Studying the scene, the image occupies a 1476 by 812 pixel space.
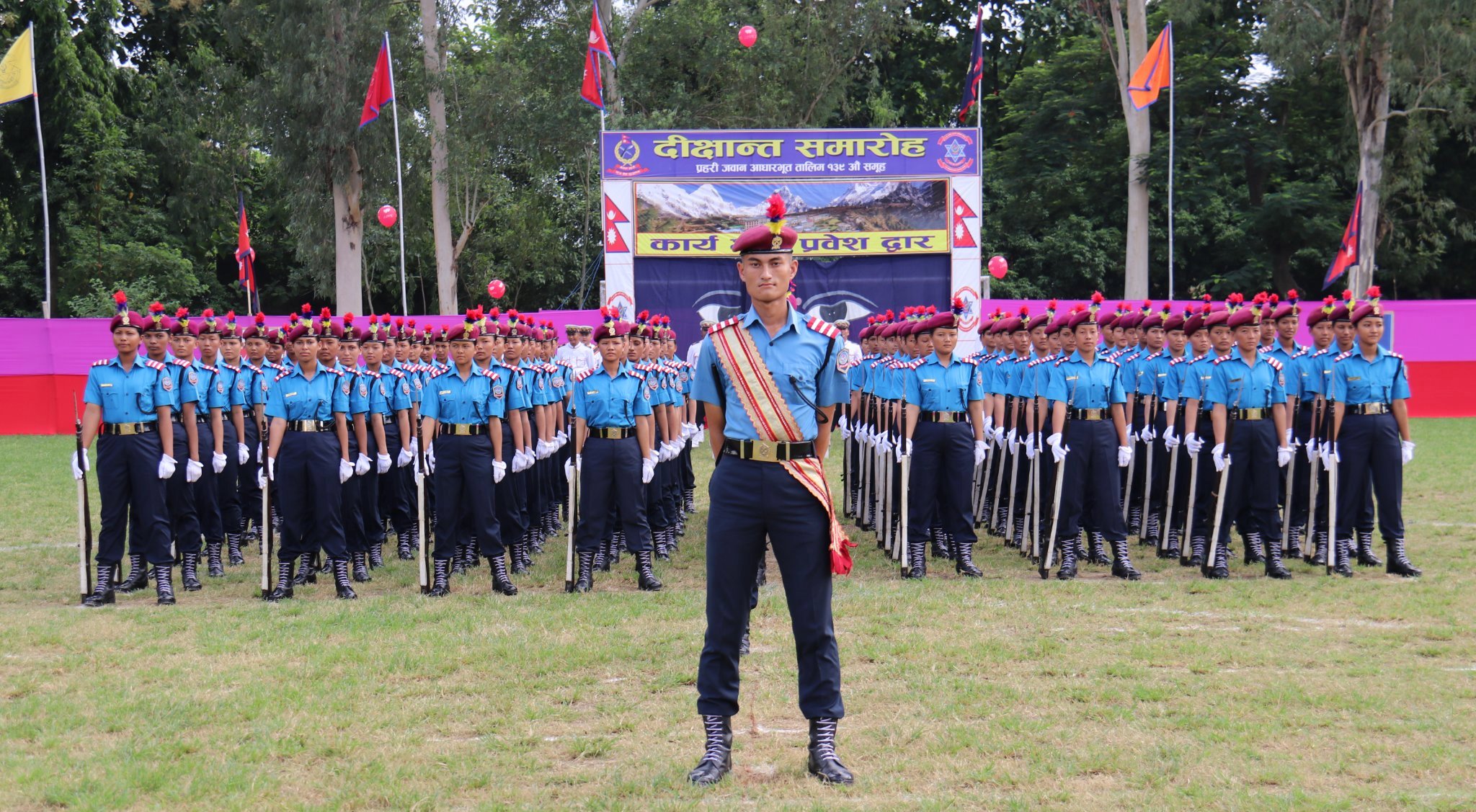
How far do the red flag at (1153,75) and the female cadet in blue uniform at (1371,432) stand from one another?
1753 centimetres

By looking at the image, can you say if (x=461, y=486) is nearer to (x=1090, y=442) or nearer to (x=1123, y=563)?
(x=1090, y=442)

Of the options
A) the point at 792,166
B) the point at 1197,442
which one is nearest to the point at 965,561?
the point at 1197,442

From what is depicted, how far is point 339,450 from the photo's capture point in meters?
9.34

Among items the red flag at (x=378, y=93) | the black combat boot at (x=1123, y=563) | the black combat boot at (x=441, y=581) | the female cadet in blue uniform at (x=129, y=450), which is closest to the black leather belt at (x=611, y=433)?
the black combat boot at (x=441, y=581)

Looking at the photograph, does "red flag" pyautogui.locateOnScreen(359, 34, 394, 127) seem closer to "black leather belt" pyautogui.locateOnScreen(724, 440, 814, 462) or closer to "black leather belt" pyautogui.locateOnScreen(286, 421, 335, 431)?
"black leather belt" pyautogui.locateOnScreen(286, 421, 335, 431)

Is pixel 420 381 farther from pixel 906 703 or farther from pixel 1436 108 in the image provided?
pixel 1436 108

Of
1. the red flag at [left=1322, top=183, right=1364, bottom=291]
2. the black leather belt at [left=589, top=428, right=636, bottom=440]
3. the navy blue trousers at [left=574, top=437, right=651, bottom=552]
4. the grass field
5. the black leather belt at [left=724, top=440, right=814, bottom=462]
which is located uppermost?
the red flag at [left=1322, top=183, right=1364, bottom=291]

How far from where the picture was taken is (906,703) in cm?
618

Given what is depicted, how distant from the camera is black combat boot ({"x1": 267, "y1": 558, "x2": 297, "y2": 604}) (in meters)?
9.20

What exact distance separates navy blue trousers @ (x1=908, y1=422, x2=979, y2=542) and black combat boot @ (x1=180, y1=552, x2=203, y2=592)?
5304 mm

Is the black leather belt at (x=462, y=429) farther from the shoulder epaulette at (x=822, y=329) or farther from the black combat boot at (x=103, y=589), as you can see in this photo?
the shoulder epaulette at (x=822, y=329)

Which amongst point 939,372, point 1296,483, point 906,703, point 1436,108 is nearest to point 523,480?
point 939,372

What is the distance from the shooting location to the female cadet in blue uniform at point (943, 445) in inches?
388

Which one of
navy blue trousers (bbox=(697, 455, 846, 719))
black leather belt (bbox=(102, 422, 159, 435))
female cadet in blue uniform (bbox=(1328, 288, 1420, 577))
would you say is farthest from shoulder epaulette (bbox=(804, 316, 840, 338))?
female cadet in blue uniform (bbox=(1328, 288, 1420, 577))
